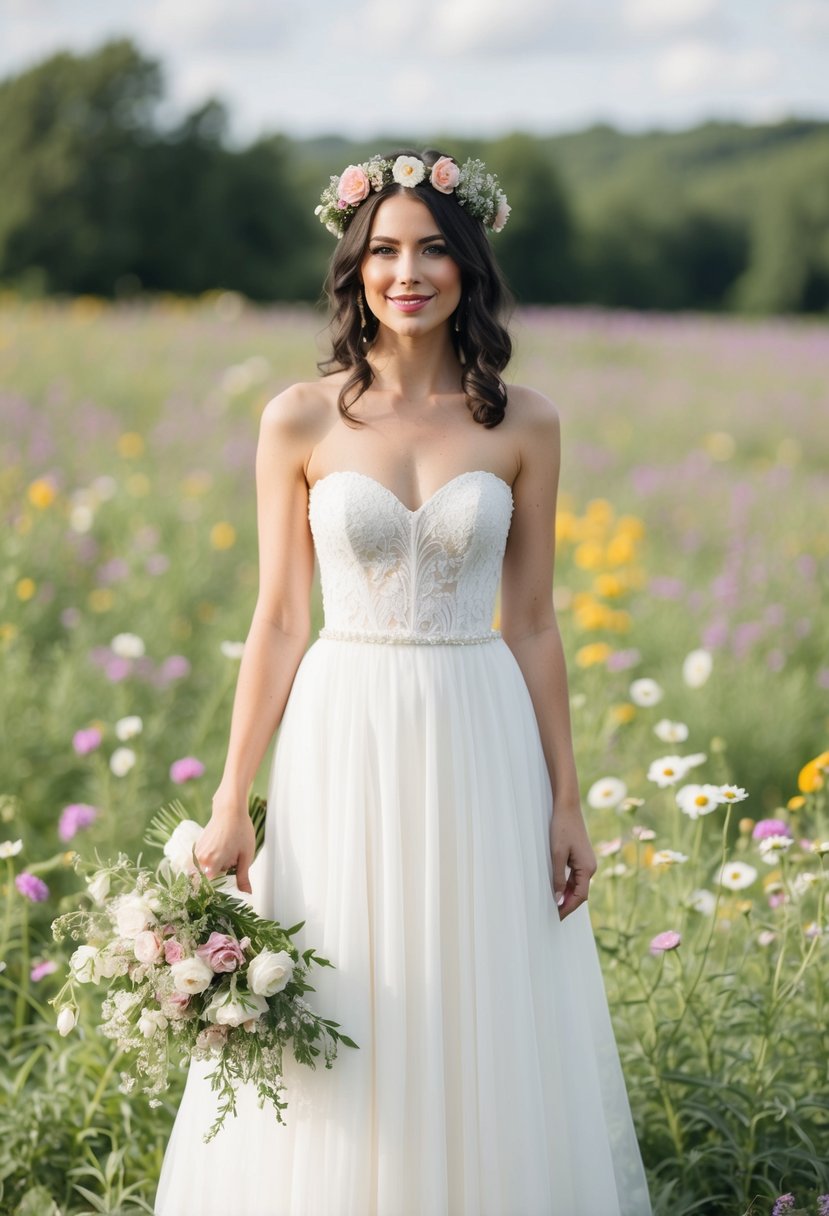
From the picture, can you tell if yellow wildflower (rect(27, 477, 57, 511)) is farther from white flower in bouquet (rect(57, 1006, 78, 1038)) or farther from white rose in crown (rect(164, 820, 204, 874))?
white flower in bouquet (rect(57, 1006, 78, 1038))

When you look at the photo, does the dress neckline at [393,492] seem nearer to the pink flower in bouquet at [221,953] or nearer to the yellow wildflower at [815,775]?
the pink flower in bouquet at [221,953]

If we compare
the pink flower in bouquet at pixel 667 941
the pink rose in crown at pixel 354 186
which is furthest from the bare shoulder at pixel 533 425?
the pink flower in bouquet at pixel 667 941

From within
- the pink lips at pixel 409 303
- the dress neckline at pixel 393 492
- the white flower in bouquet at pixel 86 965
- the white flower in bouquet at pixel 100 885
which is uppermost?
the pink lips at pixel 409 303

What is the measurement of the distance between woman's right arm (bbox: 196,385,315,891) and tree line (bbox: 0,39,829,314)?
107 feet

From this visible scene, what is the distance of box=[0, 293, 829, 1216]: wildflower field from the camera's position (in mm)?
2930

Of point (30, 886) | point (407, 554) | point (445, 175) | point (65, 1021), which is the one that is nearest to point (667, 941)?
point (407, 554)

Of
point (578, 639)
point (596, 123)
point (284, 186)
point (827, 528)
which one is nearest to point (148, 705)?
point (578, 639)

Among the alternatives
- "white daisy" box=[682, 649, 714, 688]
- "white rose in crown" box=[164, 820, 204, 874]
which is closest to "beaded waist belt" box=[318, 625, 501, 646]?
"white rose in crown" box=[164, 820, 204, 874]

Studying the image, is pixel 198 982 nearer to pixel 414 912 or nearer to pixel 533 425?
pixel 414 912

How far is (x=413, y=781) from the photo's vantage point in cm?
245

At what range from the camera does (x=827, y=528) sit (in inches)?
283

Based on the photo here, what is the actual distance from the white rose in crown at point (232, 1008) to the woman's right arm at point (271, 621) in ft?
0.85

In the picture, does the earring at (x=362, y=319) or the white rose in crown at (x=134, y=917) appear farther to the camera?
the earring at (x=362, y=319)

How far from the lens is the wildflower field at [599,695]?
293cm
